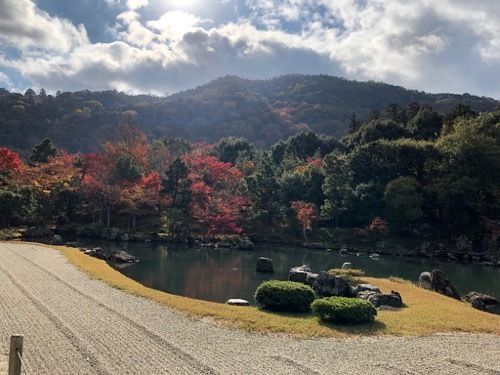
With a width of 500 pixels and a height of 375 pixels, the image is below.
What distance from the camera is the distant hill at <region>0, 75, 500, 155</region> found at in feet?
394

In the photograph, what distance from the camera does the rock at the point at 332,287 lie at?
76.3 feet

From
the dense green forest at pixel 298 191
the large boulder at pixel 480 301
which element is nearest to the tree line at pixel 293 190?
the dense green forest at pixel 298 191

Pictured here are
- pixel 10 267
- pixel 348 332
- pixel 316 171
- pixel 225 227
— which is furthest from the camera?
pixel 316 171

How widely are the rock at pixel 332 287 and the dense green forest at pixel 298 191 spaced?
117 feet

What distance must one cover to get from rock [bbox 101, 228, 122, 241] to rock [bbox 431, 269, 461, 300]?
4104cm

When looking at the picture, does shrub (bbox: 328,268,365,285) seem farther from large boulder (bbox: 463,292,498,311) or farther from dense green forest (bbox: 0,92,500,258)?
dense green forest (bbox: 0,92,500,258)

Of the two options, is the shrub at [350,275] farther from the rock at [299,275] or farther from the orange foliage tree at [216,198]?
the orange foliage tree at [216,198]

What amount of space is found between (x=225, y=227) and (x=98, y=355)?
4877 cm

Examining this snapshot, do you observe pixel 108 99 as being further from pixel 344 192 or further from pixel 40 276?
pixel 40 276

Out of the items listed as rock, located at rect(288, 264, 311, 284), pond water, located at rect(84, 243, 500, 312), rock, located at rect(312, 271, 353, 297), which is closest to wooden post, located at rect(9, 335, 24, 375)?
pond water, located at rect(84, 243, 500, 312)

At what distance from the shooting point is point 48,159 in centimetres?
6094

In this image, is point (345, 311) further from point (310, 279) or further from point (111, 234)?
point (111, 234)

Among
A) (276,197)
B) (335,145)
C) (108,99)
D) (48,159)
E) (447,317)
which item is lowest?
(447,317)

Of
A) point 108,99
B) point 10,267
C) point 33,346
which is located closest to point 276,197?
point 10,267
